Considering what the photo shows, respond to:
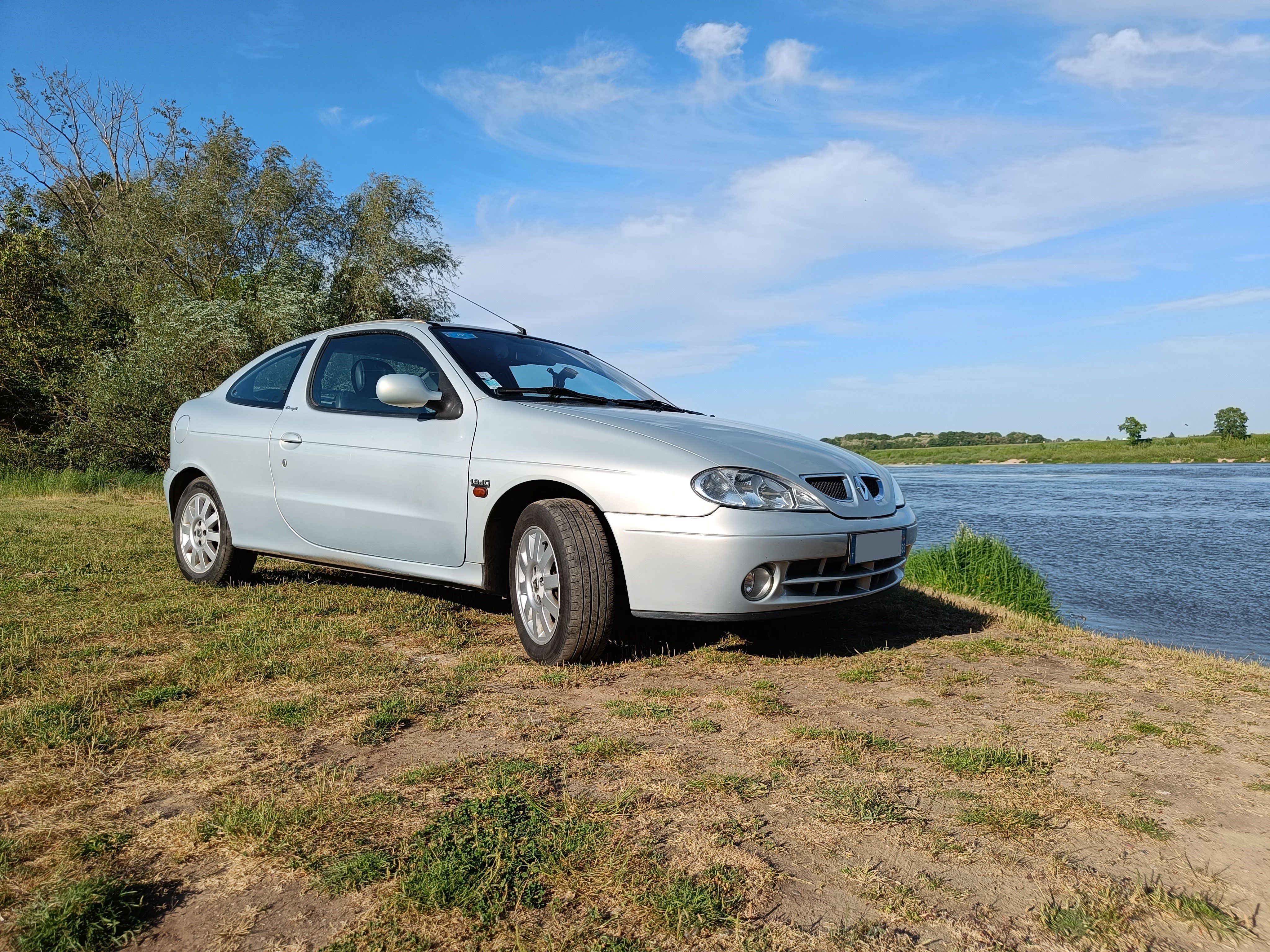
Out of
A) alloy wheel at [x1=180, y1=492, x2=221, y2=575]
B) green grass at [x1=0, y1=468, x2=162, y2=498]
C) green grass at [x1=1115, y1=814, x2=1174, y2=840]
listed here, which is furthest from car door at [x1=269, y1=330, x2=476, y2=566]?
green grass at [x1=0, y1=468, x2=162, y2=498]

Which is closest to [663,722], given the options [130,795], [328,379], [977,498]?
[130,795]

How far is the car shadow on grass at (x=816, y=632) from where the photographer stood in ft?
14.5

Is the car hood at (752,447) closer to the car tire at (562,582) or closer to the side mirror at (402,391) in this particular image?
the car tire at (562,582)

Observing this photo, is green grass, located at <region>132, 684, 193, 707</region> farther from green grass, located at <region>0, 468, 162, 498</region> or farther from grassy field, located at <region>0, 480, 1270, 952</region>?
green grass, located at <region>0, 468, 162, 498</region>

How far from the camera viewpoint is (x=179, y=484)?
6.04m

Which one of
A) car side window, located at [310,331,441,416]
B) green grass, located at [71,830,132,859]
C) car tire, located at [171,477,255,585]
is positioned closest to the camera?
green grass, located at [71,830,132,859]

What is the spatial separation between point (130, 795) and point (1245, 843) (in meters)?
3.07

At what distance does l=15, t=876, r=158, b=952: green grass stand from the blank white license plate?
306 centimetres

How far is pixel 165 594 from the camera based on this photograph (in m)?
5.52

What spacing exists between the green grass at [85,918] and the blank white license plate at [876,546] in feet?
10.0

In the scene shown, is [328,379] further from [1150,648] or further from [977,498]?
[977,498]

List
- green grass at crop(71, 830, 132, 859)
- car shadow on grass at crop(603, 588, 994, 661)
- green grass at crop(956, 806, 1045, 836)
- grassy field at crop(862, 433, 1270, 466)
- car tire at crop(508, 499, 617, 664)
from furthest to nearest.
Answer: grassy field at crop(862, 433, 1270, 466), car shadow on grass at crop(603, 588, 994, 661), car tire at crop(508, 499, 617, 664), green grass at crop(956, 806, 1045, 836), green grass at crop(71, 830, 132, 859)

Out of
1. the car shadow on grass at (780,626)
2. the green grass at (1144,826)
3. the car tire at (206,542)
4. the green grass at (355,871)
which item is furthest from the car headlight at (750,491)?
the car tire at (206,542)

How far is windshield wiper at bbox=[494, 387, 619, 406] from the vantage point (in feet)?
14.9
